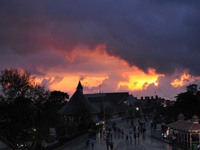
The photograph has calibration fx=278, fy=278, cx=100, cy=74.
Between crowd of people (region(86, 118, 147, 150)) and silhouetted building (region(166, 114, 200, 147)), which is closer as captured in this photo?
silhouetted building (region(166, 114, 200, 147))

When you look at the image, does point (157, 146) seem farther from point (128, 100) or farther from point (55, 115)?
point (128, 100)

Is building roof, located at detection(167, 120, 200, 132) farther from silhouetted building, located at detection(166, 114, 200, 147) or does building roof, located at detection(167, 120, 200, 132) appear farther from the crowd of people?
the crowd of people

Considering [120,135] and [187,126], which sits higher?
[187,126]

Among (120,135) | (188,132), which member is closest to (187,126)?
(188,132)

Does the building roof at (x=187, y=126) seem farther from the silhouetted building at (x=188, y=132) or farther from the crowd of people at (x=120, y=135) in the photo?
the crowd of people at (x=120, y=135)

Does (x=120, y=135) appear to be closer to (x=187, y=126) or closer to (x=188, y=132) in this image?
(x=187, y=126)

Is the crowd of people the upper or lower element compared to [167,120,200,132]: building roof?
lower

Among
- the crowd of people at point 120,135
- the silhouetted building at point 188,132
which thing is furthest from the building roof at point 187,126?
the crowd of people at point 120,135

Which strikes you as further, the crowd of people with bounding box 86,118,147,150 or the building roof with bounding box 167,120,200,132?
the crowd of people with bounding box 86,118,147,150

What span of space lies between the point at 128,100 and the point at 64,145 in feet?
300

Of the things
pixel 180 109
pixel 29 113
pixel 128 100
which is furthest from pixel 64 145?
pixel 128 100

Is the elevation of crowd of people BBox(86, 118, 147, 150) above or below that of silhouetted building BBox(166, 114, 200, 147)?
below

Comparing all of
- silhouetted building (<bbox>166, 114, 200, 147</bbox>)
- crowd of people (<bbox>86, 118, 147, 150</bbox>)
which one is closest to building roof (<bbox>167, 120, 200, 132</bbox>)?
silhouetted building (<bbox>166, 114, 200, 147</bbox>)

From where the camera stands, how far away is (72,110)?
85.4 metres
